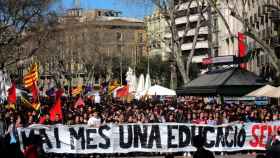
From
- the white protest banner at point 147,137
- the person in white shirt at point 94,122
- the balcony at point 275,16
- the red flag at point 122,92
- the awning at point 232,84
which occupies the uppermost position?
the balcony at point 275,16

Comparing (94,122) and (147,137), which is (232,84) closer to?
(147,137)

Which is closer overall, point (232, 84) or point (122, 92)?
point (232, 84)

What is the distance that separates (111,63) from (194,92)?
208 feet

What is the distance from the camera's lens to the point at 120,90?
4666 cm

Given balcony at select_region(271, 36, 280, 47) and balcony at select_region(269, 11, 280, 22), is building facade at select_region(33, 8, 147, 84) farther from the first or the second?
balcony at select_region(271, 36, 280, 47)

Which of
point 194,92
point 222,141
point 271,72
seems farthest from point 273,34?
point 222,141

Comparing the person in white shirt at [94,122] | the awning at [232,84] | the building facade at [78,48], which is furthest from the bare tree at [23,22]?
the person in white shirt at [94,122]

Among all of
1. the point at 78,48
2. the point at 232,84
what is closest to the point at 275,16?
the point at 78,48

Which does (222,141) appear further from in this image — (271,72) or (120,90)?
(271,72)

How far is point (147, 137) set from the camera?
20953mm

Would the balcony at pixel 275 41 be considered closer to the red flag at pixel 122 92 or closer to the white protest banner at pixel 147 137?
the red flag at pixel 122 92

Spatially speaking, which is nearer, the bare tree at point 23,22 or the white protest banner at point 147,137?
the white protest banner at point 147,137

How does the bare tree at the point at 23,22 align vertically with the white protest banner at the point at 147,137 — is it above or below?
above

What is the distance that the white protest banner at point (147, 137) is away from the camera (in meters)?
20.5
